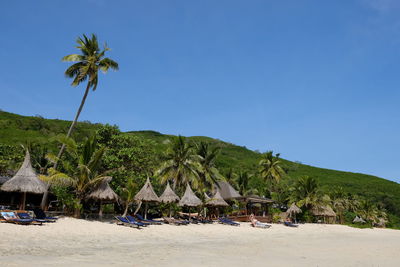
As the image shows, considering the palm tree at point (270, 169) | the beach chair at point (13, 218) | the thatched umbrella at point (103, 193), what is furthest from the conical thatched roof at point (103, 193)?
the palm tree at point (270, 169)

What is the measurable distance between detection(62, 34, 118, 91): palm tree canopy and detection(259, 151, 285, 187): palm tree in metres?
30.0

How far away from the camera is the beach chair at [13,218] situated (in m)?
14.8

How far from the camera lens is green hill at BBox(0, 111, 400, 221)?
167 ft

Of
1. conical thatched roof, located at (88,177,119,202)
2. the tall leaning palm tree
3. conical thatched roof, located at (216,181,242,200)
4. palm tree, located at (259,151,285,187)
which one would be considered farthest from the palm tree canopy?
palm tree, located at (259,151,285,187)

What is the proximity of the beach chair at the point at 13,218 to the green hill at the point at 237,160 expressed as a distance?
28526 millimetres

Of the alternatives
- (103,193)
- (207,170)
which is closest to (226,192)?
(207,170)

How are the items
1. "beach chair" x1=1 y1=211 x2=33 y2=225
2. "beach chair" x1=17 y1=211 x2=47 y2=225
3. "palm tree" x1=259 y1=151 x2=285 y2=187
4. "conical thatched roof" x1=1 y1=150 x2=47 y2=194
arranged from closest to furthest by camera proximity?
"beach chair" x1=1 y1=211 x2=33 y2=225
"beach chair" x1=17 y1=211 x2=47 y2=225
"conical thatched roof" x1=1 y1=150 x2=47 y2=194
"palm tree" x1=259 y1=151 x2=285 y2=187

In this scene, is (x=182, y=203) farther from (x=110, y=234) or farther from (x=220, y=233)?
(x=110, y=234)

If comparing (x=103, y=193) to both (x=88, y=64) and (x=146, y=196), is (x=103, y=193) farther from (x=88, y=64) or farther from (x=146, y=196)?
(x=88, y=64)

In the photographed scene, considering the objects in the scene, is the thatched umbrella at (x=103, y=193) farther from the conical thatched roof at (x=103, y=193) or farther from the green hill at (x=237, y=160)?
the green hill at (x=237, y=160)

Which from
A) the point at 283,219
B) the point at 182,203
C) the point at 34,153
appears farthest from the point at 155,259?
the point at 283,219

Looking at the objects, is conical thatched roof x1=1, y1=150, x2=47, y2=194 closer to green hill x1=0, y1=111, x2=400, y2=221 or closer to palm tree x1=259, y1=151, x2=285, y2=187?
green hill x1=0, y1=111, x2=400, y2=221

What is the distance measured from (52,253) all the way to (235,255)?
19.0 feet

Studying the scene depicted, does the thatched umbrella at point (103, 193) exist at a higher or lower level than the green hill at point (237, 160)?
lower
